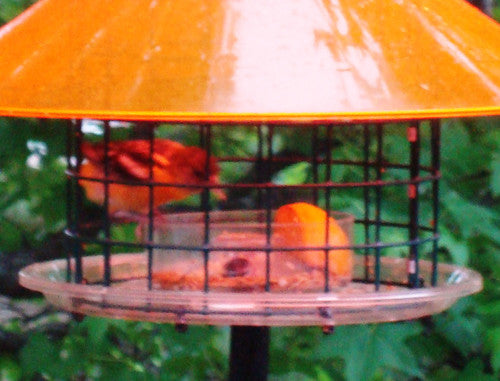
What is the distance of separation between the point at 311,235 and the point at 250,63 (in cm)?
68

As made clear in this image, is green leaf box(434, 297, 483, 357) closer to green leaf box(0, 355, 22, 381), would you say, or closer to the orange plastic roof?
green leaf box(0, 355, 22, 381)

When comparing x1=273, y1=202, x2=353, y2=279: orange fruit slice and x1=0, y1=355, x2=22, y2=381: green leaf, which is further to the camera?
x1=0, y1=355, x2=22, y2=381: green leaf

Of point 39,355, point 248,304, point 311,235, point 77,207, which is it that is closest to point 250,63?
point 248,304

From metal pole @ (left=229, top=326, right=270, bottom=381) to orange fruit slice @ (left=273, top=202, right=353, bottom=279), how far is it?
17 cm

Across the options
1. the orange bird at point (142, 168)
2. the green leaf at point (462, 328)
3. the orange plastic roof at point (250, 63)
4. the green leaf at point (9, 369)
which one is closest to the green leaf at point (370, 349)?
the green leaf at point (462, 328)

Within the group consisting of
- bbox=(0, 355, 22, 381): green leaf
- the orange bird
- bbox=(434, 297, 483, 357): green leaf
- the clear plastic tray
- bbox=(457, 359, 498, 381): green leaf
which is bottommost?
bbox=(0, 355, 22, 381): green leaf

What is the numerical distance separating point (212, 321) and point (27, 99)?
519 millimetres

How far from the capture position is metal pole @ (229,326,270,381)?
6.61 feet

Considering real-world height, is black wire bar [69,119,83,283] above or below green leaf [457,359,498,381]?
above

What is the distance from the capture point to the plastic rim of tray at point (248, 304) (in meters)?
1.78

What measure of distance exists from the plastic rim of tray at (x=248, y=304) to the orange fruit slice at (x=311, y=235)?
0.18 meters

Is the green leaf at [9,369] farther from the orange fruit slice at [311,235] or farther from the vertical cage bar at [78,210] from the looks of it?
the orange fruit slice at [311,235]

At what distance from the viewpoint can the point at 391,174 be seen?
9.91 feet

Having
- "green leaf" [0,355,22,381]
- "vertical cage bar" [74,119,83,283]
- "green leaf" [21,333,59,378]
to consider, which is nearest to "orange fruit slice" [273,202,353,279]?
"vertical cage bar" [74,119,83,283]
